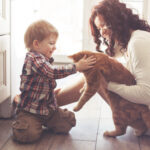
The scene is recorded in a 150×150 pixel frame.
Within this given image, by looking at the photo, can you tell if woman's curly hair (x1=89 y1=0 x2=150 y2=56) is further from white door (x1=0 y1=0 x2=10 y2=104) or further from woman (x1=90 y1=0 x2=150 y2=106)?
white door (x1=0 y1=0 x2=10 y2=104)

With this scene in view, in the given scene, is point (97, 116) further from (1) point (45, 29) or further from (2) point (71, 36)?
(2) point (71, 36)

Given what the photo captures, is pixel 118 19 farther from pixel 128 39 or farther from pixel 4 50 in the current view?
pixel 4 50

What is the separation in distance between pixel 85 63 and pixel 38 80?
0.26 meters

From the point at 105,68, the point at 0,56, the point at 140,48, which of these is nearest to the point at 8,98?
the point at 0,56

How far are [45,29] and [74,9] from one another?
69.5 inches

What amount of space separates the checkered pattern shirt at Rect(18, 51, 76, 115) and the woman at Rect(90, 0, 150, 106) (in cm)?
26

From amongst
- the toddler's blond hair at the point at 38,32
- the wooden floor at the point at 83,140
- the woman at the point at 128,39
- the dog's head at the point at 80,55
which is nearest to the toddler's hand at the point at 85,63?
the dog's head at the point at 80,55

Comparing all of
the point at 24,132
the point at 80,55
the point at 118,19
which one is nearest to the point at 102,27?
the point at 118,19

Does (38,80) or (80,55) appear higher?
(80,55)

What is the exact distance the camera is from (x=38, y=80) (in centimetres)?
166

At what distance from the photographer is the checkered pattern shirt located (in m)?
1.62

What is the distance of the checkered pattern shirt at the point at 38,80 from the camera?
1.62 metres

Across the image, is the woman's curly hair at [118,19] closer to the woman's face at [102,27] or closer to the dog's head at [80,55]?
the woman's face at [102,27]

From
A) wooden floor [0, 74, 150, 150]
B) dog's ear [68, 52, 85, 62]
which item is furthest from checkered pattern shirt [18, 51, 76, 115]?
wooden floor [0, 74, 150, 150]
